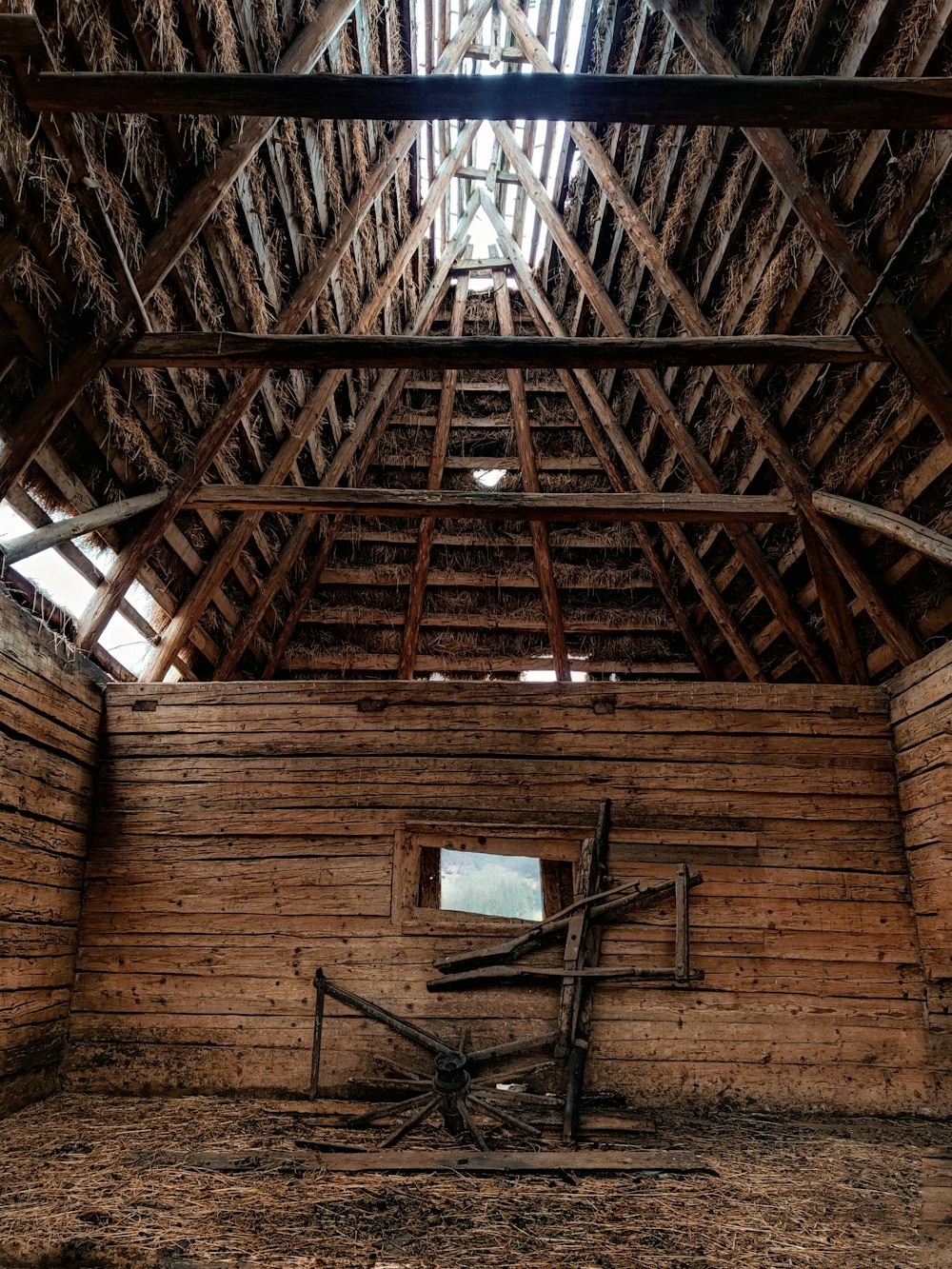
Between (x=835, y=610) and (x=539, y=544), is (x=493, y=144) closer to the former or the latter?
(x=539, y=544)

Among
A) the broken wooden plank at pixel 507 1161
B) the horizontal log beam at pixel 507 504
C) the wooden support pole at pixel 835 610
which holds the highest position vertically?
the horizontal log beam at pixel 507 504

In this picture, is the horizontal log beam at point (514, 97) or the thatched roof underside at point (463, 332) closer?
the horizontal log beam at point (514, 97)

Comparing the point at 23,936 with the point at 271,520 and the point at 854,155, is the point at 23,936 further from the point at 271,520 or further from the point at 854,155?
the point at 854,155

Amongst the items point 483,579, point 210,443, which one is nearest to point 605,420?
point 483,579

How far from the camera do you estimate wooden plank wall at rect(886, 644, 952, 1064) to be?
4168mm

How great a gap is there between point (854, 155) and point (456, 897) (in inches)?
588

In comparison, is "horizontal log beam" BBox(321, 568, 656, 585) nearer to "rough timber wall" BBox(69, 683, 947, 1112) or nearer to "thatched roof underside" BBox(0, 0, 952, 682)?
"thatched roof underside" BBox(0, 0, 952, 682)

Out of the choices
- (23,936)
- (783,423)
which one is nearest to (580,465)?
(783,423)

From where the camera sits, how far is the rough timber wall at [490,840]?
13.9 feet

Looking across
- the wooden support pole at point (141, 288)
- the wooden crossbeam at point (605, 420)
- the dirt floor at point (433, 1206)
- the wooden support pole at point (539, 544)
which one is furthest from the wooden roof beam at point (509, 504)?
the dirt floor at point (433, 1206)

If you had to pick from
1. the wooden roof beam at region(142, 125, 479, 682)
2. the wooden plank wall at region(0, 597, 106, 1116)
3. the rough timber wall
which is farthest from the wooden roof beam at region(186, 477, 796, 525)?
the wooden plank wall at region(0, 597, 106, 1116)

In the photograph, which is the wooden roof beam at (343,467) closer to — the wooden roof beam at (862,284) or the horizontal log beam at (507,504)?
the horizontal log beam at (507,504)

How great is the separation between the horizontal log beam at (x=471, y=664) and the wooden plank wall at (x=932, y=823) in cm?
250

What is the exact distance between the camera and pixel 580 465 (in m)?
6.99
